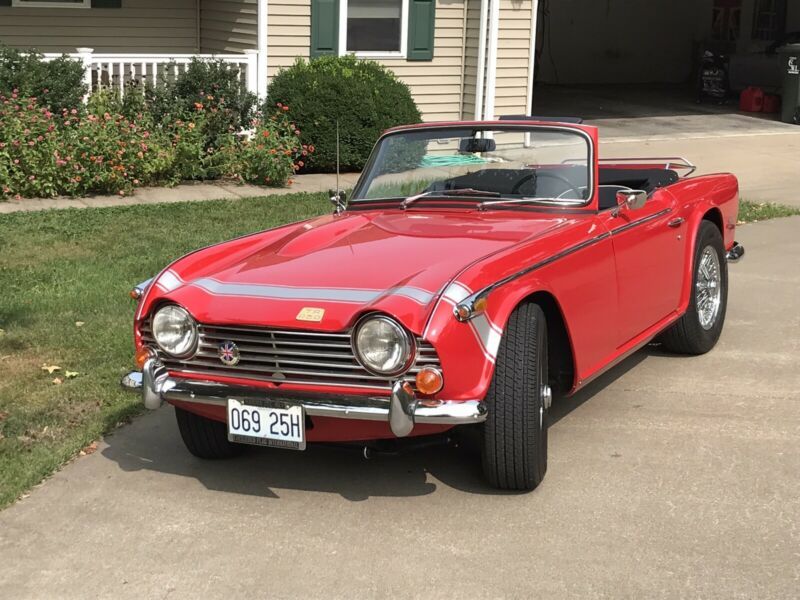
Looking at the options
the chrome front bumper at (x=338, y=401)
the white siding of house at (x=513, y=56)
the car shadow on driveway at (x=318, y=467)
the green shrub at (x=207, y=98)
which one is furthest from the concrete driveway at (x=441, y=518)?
the white siding of house at (x=513, y=56)

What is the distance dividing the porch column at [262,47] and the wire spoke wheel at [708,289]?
8061mm

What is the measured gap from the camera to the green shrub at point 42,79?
39.2 ft

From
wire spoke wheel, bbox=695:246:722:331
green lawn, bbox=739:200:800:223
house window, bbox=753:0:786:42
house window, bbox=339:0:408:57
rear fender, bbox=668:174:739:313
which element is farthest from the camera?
house window, bbox=753:0:786:42

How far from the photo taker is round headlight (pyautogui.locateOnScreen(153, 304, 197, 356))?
488cm

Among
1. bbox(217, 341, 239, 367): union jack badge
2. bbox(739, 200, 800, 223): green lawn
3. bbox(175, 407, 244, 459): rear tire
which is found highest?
bbox(217, 341, 239, 367): union jack badge

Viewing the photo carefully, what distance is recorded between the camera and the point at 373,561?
439cm

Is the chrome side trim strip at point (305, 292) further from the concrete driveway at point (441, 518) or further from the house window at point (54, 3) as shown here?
the house window at point (54, 3)

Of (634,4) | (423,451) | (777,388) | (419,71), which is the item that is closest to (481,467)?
(423,451)

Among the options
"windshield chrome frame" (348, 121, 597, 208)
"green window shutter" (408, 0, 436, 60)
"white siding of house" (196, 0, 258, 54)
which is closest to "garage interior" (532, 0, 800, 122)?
"green window shutter" (408, 0, 436, 60)

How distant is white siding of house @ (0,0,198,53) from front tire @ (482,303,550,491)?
11.5m

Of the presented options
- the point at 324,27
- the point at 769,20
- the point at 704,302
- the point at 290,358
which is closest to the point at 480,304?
the point at 290,358

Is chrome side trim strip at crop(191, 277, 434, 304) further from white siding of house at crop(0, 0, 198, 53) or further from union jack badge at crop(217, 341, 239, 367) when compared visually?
white siding of house at crop(0, 0, 198, 53)

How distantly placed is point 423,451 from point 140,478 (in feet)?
4.20

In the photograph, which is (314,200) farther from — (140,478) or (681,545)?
(681,545)
